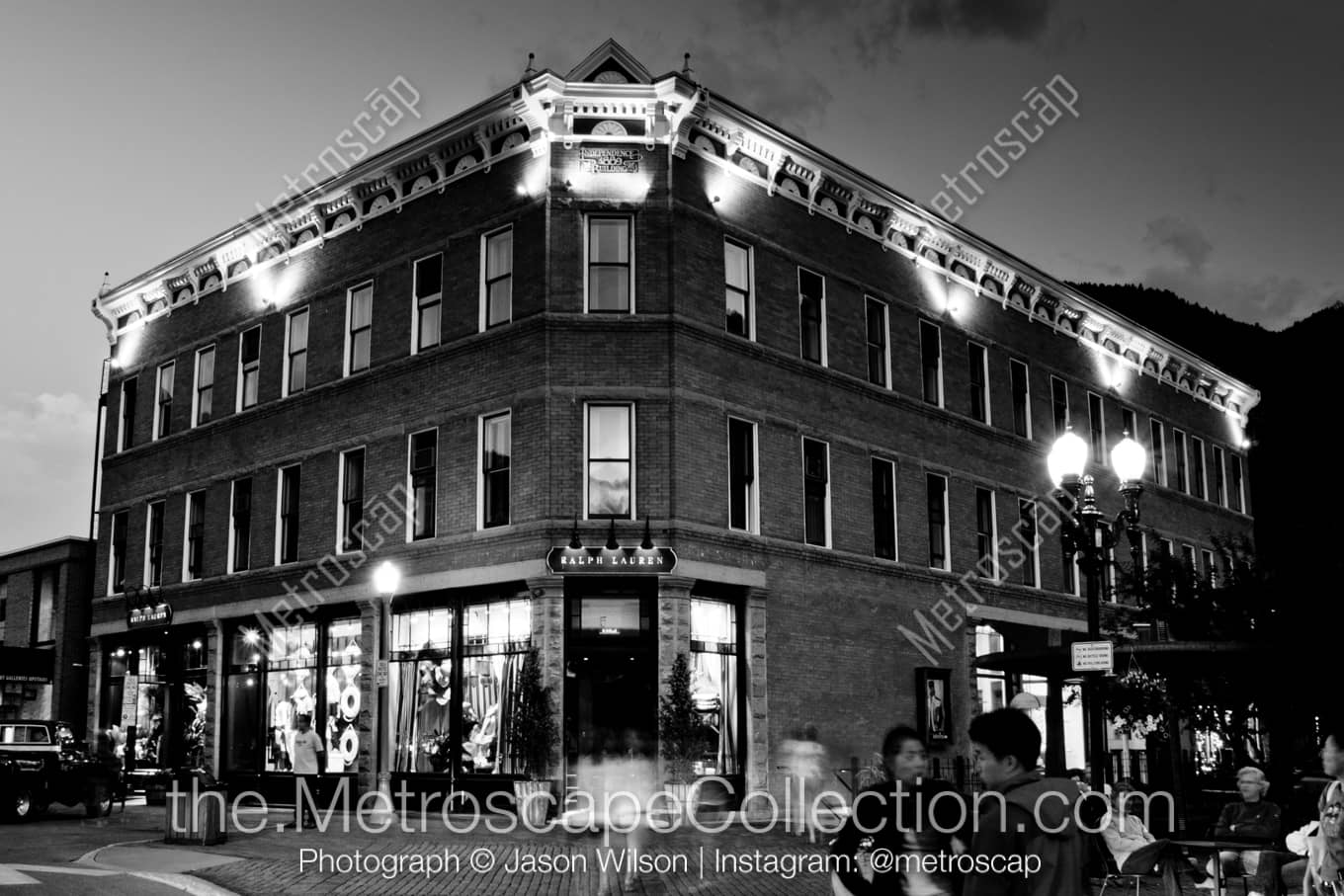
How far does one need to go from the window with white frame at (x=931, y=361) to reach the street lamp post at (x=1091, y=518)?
13.7 metres

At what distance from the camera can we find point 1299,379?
85500mm

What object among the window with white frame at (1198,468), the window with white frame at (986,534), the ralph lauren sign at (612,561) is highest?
the window with white frame at (1198,468)

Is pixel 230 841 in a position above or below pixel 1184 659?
below

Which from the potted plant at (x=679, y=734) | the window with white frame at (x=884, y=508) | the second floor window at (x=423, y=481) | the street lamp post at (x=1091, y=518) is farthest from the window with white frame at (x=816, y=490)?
the street lamp post at (x=1091, y=518)

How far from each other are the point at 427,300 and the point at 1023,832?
22.1 meters

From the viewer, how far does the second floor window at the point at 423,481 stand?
2495cm

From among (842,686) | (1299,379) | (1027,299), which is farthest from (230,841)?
(1299,379)

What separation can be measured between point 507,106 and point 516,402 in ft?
17.3

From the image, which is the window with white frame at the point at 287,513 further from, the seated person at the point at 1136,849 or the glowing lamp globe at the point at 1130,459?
the glowing lamp globe at the point at 1130,459

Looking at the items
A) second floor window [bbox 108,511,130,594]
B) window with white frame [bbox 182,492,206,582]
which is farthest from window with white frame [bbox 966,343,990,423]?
second floor window [bbox 108,511,130,594]

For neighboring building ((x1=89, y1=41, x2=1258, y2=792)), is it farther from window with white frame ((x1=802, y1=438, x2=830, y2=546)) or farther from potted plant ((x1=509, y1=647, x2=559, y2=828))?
A: potted plant ((x1=509, y1=647, x2=559, y2=828))

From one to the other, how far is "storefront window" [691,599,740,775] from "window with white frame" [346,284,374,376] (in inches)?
351

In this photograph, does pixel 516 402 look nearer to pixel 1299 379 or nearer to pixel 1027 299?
pixel 1027 299

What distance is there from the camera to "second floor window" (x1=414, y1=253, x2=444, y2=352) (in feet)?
84.1
